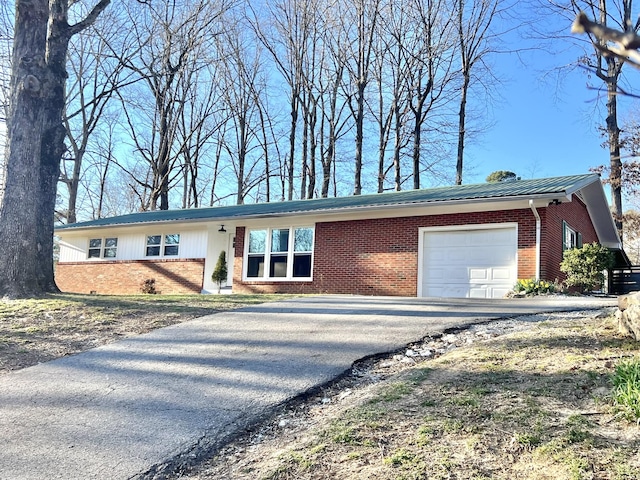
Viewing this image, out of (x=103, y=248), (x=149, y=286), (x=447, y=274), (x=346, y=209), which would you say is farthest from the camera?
(x=103, y=248)

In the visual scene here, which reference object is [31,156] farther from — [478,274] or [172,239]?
[478,274]

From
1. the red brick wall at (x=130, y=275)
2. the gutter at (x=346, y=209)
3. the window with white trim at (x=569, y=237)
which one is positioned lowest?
the red brick wall at (x=130, y=275)

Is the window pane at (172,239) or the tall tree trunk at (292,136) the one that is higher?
the tall tree trunk at (292,136)

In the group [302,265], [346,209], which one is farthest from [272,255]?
[346,209]

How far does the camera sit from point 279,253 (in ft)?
52.9

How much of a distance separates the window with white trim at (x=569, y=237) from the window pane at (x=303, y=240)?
7219mm

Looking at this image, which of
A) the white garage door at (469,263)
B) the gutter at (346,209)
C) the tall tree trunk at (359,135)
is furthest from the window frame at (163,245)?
the tall tree trunk at (359,135)

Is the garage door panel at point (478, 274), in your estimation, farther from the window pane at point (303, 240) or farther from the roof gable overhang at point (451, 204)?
the window pane at point (303, 240)

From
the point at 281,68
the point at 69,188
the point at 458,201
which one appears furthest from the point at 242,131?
the point at 458,201

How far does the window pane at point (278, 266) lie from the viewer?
15.9 metres

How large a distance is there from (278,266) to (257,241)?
1.19 meters

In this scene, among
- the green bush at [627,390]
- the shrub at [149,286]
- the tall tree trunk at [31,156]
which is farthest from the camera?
the shrub at [149,286]

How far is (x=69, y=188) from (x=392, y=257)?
2512cm

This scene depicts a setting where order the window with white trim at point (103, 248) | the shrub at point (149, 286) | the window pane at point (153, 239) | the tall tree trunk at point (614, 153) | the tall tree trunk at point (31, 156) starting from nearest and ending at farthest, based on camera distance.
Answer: the tall tree trunk at point (31, 156) → the shrub at point (149, 286) → the window pane at point (153, 239) → the window with white trim at point (103, 248) → the tall tree trunk at point (614, 153)
